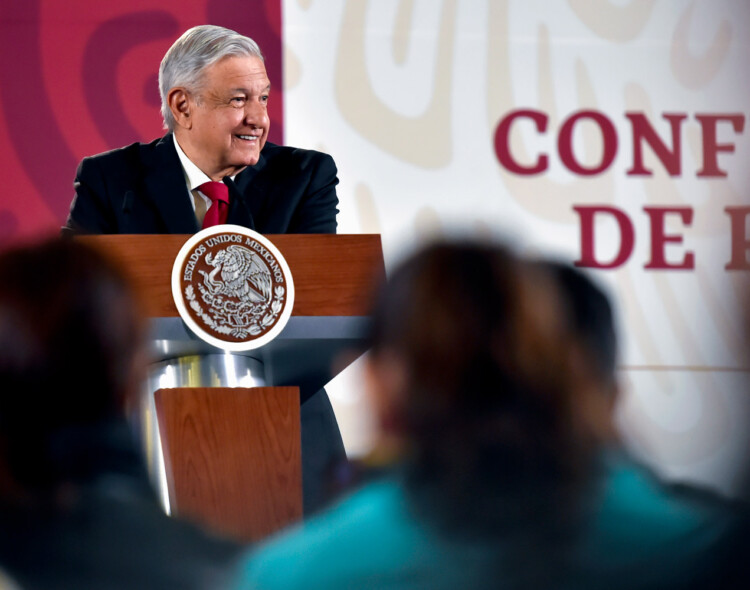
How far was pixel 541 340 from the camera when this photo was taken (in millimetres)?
923

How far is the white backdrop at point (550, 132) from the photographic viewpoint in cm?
372

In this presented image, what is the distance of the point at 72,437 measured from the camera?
0.99 metres

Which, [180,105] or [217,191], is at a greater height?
[180,105]

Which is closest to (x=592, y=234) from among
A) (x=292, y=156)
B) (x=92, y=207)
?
(x=292, y=156)

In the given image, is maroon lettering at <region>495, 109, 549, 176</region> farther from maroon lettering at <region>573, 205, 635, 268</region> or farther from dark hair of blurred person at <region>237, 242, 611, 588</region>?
dark hair of blurred person at <region>237, 242, 611, 588</region>

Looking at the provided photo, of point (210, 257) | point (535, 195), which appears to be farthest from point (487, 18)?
point (210, 257)

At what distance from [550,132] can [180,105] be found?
62.5 inches

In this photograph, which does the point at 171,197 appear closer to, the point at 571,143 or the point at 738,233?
the point at 571,143

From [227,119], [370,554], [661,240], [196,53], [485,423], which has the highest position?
[196,53]

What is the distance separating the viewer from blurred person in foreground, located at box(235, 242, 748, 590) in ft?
3.03

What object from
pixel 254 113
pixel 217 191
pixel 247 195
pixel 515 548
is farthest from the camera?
pixel 254 113

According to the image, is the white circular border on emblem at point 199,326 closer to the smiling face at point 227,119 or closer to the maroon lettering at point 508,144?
the smiling face at point 227,119

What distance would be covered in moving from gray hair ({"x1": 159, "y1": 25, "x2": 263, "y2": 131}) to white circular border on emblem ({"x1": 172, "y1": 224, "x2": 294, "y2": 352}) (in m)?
0.80

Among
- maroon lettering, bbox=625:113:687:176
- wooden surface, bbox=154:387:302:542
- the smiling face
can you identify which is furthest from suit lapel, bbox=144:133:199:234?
maroon lettering, bbox=625:113:687:176
